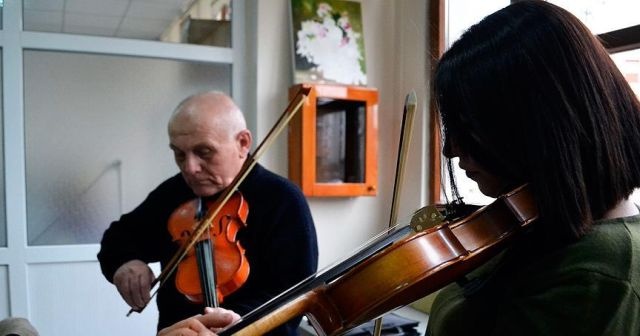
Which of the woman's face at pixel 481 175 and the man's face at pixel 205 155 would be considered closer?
the woman's face at pixel 481 175

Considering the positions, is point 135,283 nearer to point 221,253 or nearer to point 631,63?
point 221,253

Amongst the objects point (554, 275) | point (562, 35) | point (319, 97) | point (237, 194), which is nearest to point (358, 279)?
point (554, 275)

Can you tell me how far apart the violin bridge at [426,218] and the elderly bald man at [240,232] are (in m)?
0.53

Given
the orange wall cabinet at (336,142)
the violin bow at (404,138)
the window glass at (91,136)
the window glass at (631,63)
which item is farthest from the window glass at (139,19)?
the violin bow at (404,138)

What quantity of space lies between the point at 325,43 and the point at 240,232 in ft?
5.27

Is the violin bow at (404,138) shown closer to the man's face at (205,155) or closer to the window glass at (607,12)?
the man's face at (205,155)

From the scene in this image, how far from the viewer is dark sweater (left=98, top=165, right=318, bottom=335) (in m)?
1.36

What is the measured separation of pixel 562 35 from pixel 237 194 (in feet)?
3.22

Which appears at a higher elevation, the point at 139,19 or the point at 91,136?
the point at 139,19

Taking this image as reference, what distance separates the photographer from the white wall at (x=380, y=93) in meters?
2.79

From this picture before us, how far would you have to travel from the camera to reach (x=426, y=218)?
0.88 m

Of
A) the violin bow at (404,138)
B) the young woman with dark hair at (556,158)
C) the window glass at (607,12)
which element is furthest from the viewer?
the window glass at (607,12)

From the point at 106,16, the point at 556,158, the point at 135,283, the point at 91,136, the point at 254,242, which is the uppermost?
the point at 106,16

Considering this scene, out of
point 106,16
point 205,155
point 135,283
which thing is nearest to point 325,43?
point 106,16
